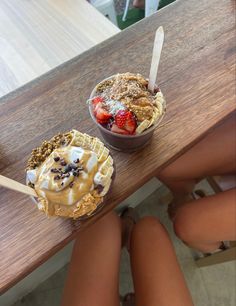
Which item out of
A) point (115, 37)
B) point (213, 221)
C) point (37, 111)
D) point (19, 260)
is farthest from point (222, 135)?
point (19, 260)

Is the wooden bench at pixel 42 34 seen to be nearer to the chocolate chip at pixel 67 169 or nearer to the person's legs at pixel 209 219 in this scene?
the chocolate chip at pixel 67 169

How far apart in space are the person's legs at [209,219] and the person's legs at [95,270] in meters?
0.19

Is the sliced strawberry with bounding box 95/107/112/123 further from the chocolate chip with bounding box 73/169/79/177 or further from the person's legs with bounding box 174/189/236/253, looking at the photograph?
the person's legs with bounding box 174/189/236/253

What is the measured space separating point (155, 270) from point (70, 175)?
465 millimetres

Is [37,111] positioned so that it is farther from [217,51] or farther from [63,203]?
[217,51]

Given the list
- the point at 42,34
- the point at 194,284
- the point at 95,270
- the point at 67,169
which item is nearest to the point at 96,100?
the point at 67,169

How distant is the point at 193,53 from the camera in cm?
67

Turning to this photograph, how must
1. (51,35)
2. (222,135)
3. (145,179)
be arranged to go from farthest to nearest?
(222,135) < (51,35) < (145,179)

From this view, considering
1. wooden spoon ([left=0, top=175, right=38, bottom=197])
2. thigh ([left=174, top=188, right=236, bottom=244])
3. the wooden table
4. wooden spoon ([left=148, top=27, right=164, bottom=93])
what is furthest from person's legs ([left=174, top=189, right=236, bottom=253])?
wooden spoon ([left=0, top=175, right=38, bottom=197])

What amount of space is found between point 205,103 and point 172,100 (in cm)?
7

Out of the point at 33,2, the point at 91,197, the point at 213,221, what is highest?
the point at 33,2

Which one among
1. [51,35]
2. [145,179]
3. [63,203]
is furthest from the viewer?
[51,35]

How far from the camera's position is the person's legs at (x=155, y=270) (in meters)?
0.74

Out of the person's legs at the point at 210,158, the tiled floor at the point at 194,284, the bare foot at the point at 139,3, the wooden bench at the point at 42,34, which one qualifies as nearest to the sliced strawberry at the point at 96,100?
the wooden bench at the point at 42,34
